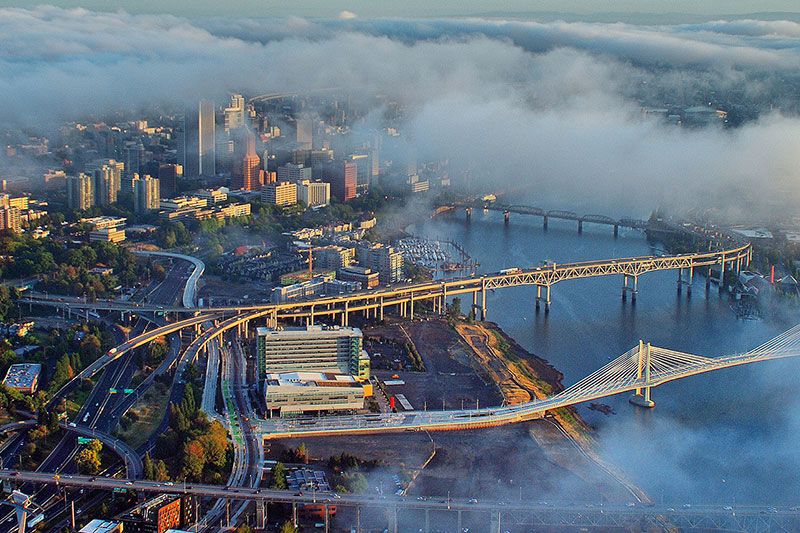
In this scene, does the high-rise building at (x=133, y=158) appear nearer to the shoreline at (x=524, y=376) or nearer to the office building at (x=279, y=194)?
the office building at (x=279, y=194)

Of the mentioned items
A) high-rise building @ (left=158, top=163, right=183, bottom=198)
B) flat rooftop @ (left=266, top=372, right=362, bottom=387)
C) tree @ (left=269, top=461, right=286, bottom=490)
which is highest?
high-rise building @ (left=158, top=163, right=183, bottom=198)

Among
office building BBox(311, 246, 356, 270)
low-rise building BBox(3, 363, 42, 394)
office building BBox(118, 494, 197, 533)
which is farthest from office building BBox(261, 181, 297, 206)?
office building BBox(118, 494, 197, 533)

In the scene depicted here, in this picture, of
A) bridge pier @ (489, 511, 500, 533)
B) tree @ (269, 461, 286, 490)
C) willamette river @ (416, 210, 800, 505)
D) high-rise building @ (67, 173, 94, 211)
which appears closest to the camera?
bridge pier @ (489, 511, 500, 533)

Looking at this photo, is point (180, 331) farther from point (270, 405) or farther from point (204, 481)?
point (204, 481)

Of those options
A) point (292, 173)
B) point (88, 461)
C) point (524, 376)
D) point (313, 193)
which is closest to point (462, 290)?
point (524, 376)

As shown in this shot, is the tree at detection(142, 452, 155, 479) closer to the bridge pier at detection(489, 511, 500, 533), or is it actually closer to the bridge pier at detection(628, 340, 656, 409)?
the bridge pier at detection(489, 511, 500, 533)

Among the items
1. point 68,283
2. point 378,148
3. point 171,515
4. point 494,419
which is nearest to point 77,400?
point 171,515
